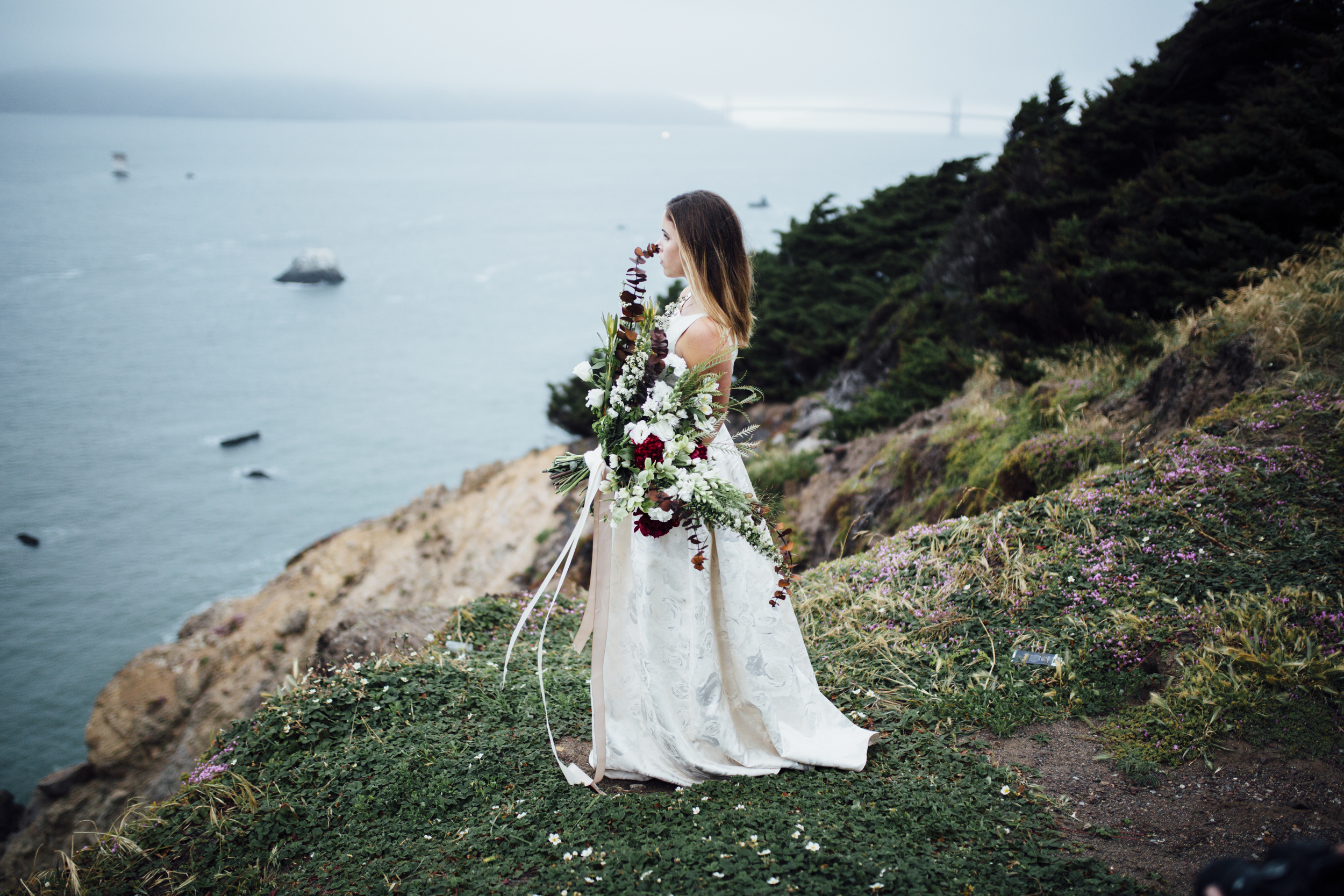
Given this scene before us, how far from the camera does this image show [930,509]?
7172 millimetres

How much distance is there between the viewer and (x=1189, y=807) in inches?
124

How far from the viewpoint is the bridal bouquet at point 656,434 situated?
3123mm

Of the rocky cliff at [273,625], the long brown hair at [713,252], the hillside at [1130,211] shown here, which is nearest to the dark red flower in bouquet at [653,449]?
the long brown hair at [713,252]

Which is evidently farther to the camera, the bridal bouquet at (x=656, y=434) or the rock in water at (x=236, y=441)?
the rock in water at (x=236, y=441)

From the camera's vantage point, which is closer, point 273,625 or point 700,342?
point 700,342

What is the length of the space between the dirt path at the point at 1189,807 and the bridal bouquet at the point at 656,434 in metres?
1.67

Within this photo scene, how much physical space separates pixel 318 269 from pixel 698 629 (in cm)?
8318

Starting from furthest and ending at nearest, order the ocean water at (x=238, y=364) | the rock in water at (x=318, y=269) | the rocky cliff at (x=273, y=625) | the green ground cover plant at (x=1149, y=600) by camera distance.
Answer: the rock in water at (x=318, y=269) < the ocean water at (x=238, y=364) < the rocky cliff at (x=273, y=625) < the green ground cover plant at (x=1149, y=600)

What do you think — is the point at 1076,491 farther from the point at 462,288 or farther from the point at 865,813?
the point at 462,288

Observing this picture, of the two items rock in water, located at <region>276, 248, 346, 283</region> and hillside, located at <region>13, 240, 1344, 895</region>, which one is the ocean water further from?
hillside, located at <region>13, 240, 1344, 895</region>

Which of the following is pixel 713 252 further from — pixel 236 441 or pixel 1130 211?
pixel 236 441

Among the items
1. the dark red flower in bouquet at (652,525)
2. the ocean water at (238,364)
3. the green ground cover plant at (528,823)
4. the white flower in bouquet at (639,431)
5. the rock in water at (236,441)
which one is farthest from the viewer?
the rock in water at (236,441)

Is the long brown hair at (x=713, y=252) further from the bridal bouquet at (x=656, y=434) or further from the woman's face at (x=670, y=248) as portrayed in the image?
the bridal bouquet at (x=656, y=434)

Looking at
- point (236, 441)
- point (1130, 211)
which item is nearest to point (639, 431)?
point (1130, 211)
